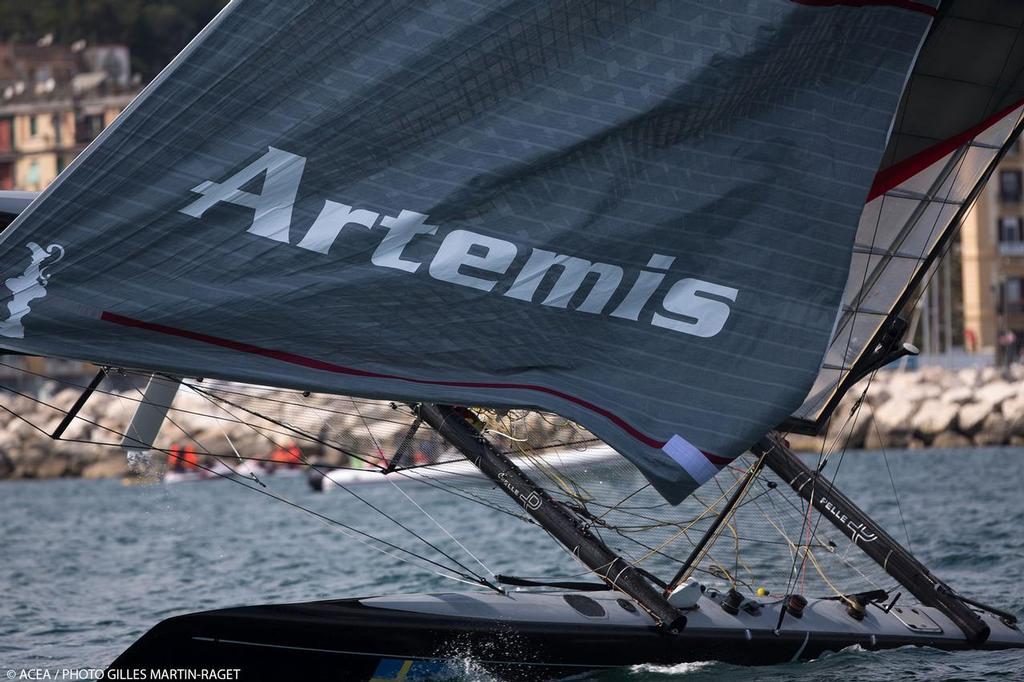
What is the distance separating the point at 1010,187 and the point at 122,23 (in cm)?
5928

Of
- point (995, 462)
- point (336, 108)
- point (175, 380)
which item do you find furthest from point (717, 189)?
point (995, 462)

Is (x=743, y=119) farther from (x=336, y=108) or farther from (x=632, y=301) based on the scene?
(x=336, y=108)

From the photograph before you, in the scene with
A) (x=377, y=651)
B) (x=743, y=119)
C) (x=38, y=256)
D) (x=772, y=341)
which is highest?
(x=743, y=119)

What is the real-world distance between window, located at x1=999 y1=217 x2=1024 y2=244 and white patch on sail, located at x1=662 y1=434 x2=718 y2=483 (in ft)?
188

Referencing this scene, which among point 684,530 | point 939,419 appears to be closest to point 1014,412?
point 939,419

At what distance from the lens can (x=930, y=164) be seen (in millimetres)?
9773

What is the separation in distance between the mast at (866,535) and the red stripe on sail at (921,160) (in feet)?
6.28

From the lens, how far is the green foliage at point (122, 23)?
9231 cm

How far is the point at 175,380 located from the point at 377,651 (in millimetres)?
2029

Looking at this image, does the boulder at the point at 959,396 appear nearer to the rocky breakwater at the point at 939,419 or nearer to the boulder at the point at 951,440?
the rocky breakwater at the point at 939,419

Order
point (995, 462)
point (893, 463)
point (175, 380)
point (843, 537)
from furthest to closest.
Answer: point (893, 463) < point (995, 462) < point (843, 537) < point (175, 380)

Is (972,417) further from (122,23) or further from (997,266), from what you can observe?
(122,23)

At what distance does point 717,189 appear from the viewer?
7781mm

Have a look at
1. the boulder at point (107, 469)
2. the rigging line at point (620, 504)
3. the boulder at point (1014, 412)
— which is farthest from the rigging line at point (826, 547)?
the boulder at point (107, 469)
